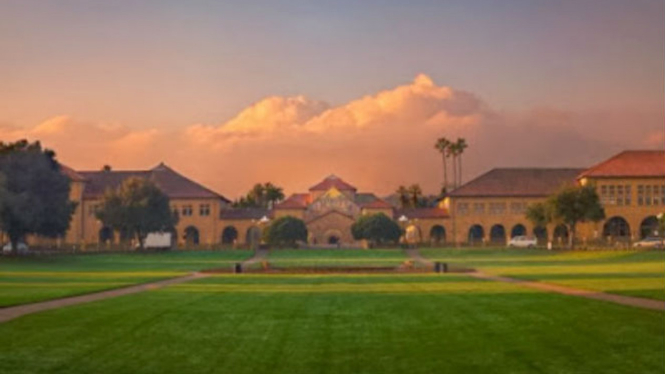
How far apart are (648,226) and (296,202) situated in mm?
48746

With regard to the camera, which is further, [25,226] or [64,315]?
[25,226]

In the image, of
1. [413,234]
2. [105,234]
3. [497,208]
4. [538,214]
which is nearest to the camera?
[538,214]

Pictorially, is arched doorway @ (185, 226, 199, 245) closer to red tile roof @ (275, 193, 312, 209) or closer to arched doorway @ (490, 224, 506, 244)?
red tile roof @ (275, 193, 312, 209)

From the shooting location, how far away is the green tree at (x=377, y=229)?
113m

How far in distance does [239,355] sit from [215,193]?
112 m

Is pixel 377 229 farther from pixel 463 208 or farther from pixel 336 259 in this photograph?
pixel 336 259

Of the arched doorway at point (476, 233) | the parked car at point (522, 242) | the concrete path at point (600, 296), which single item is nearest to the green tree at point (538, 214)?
the parked car at point (522, 242)

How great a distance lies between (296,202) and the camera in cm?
13150

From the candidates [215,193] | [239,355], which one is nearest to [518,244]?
[215,193]

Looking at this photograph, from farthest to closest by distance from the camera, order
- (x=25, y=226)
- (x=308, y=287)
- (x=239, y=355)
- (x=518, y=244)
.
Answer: (x=518, y=244) < (x=25, y=226) < (x=308, y=287) < (x=239, y=355)

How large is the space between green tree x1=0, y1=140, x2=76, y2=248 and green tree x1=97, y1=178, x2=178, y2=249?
1632 cm

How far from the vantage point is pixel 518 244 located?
107 meters

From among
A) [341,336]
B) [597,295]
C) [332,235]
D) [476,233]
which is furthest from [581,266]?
[476,233]

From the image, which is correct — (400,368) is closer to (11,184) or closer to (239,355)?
(239,355)
